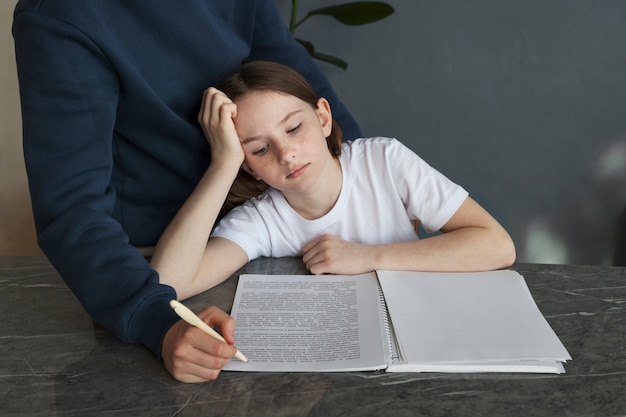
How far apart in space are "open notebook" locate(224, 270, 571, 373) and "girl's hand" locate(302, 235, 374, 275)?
0.02 meters

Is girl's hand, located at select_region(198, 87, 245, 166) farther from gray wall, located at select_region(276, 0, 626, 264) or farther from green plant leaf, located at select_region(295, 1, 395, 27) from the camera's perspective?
gray wall, located at select_region(276, 0, 626, 264)

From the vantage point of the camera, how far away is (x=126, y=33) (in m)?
1.11

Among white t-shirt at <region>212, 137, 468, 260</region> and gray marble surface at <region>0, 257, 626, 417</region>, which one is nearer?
gray marble surface at <region>0, 257, 626, 417</region>

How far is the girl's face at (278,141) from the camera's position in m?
1.21

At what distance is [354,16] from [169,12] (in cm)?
117

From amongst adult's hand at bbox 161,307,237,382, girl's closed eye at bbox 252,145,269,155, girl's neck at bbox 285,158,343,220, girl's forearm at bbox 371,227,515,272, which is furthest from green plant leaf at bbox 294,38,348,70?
adult's hand at bbox 161,307,237,382

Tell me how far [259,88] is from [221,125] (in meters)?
0.10

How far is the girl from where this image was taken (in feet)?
3.77

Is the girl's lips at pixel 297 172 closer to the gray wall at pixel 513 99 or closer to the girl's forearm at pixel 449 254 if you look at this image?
the girl's forearm at pixel 449 254

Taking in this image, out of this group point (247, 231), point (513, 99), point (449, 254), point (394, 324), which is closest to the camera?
point (394, 324)

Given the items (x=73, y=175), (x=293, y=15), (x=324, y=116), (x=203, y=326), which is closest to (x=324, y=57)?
(x=293, y=15)

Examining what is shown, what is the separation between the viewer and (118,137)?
119cm

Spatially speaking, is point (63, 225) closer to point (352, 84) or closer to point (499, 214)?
point (352, 84)

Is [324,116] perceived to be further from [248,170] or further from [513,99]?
[513,99]
